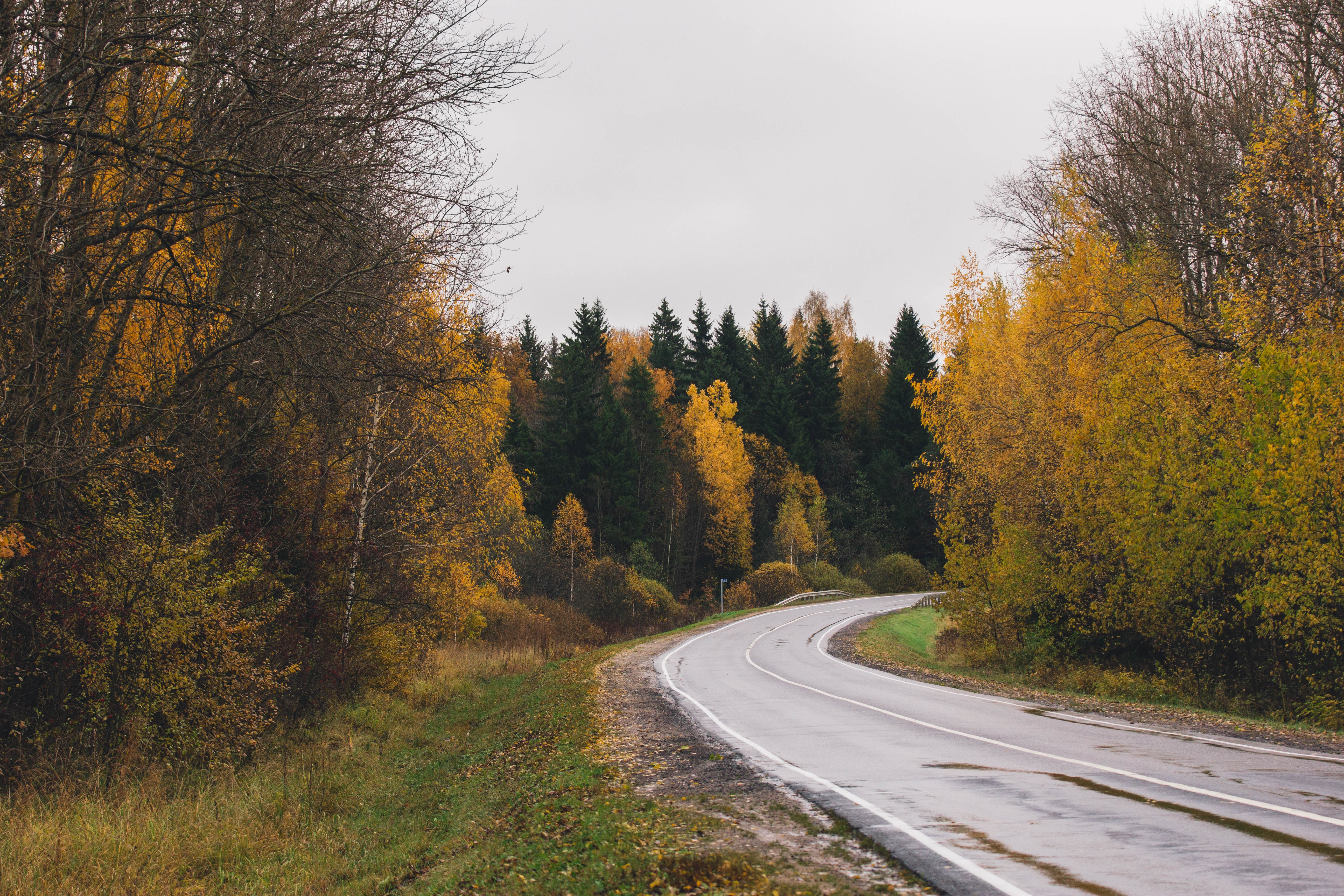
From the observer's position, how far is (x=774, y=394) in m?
69.1

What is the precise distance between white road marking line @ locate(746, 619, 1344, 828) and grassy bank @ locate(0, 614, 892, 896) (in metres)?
4.14

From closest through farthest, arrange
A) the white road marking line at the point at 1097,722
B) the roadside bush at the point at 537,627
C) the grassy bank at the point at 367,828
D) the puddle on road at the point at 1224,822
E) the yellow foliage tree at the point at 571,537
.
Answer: the puddle on road at the point at 1224,822
the grassy bank at the point at 367,828
the white road marking line at the point at 1097,722
the roadside bush at the point at 537,627
the yellow foliage tree at the point at 571,537

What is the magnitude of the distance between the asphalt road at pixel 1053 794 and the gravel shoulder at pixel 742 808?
0.23 m

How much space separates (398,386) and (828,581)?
47989mm

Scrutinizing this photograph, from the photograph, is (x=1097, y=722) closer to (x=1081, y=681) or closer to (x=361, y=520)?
(x=1081, y=681)

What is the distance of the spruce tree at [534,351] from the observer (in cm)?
7894

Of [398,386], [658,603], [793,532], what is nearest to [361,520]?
[398,386]

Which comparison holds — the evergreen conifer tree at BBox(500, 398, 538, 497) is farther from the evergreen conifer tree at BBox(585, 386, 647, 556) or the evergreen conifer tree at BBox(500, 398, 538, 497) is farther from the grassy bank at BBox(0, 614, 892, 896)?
the grassy bank at BBox(0, 614, 892, 896)

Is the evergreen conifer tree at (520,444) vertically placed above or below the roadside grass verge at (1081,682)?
above

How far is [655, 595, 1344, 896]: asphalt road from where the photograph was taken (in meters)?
5.39

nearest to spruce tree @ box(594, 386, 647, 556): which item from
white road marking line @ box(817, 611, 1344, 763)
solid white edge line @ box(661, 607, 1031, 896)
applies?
white road marking line @ box(817, 611, 1344, 763)

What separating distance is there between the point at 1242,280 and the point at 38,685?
23.0 m

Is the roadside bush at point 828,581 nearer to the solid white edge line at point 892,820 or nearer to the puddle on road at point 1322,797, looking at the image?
the solid white edge line at point 892,820

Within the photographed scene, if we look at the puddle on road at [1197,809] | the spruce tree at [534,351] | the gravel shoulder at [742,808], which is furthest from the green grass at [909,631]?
the spruce tree at [534,351]
